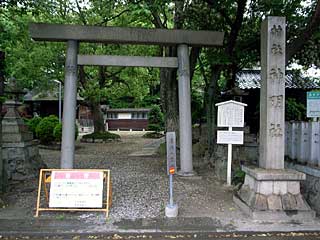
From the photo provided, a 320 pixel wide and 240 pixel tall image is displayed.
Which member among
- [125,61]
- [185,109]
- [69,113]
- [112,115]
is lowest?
[69,113]

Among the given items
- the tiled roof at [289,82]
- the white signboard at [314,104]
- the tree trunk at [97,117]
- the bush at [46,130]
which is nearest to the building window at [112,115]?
the tree trunk at [97,117]

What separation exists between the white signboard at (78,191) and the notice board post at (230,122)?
373cm

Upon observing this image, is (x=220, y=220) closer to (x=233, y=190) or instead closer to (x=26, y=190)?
(x=233, y=190)

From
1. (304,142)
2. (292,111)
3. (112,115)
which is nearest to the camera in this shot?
(304,142)

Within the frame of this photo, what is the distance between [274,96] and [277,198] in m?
1.91

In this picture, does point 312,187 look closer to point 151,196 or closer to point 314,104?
point 314,104

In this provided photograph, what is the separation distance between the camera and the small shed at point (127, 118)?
3847cm

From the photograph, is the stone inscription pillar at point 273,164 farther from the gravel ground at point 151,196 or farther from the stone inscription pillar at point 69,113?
the stone inscription pillar at point 69,113

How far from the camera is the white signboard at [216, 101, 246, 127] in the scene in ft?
26.5

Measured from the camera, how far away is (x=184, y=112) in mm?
8641

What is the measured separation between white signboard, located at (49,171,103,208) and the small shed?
3257 centimetres

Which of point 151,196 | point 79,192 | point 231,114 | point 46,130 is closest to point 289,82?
point 231,114

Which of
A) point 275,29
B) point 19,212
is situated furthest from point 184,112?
point 19,212

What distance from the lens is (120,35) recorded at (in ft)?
25.6
